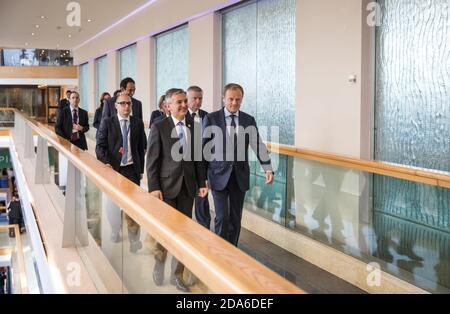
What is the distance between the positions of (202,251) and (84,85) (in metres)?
25.5

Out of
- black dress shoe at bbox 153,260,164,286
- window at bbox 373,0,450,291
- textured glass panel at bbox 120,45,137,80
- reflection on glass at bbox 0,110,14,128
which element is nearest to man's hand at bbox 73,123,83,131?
window at bbox 373,0,450,291

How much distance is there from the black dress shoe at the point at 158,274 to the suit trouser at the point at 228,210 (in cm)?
303

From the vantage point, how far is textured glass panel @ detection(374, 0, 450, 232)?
17.5ft

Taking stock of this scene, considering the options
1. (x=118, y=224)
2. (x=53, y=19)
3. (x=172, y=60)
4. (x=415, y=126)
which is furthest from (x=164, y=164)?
(x=53, y=19)

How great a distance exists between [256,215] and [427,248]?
9.52ft

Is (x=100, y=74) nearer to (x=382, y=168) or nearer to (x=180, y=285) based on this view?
(x=382, y=168)

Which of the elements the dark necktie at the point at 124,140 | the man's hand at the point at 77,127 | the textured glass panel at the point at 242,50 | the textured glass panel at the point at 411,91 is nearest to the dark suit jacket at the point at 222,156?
the dark necktie at the point at 124,140

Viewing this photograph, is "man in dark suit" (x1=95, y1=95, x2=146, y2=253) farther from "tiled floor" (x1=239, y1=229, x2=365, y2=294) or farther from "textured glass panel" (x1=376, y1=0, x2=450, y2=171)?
"textured glass panel" (x1=376, y1=0, x2=450, y2=171)

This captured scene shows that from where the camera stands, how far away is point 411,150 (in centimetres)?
578

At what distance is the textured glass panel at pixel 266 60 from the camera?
26.5 feet

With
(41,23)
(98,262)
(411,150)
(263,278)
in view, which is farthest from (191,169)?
(41,23)

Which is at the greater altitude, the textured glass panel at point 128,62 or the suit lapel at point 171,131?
the textured glass panel at point 128,62

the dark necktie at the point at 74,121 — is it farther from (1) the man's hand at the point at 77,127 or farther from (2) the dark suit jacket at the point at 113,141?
(2) the dark suit jacket at the point at 113,141

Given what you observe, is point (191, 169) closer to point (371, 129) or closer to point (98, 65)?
point (371, 129)
